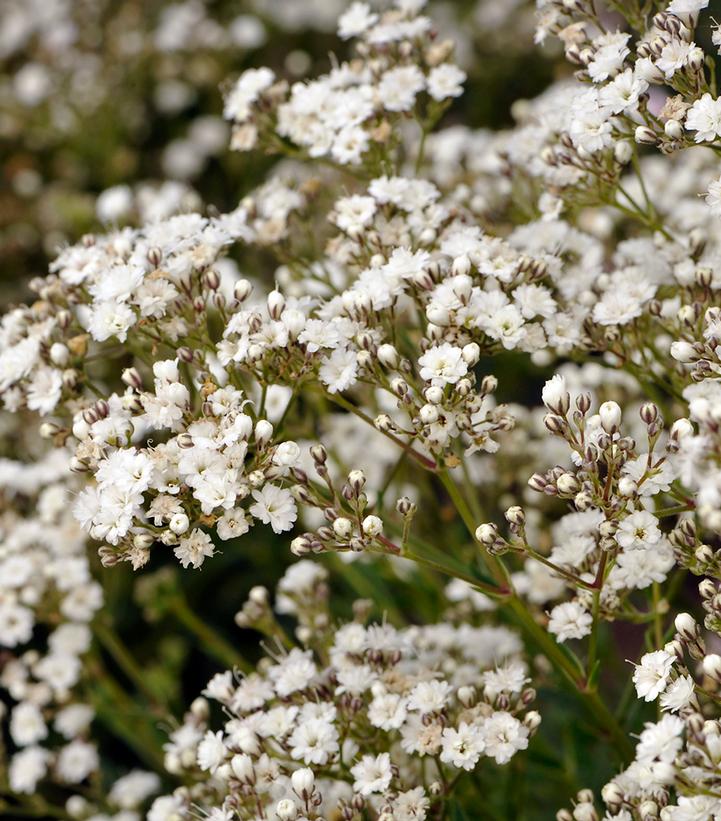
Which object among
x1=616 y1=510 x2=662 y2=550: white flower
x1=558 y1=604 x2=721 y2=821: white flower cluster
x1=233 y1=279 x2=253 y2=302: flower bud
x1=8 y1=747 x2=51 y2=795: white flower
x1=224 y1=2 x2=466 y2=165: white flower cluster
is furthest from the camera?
x1=8 y1=747 x2=51 y2=795: white flower

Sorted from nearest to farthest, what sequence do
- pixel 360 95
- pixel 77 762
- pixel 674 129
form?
pixel 674 129
pixel 360 95
pixel 77 762

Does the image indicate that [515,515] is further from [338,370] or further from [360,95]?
[360,95]

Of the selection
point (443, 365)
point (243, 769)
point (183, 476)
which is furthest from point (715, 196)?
point (243, 769)

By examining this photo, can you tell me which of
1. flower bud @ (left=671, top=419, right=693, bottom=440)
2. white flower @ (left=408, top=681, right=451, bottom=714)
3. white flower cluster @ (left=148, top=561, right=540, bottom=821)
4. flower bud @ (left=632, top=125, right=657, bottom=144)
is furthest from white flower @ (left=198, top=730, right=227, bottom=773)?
flower bud @ (left=632, top=125, right=657, bottom=144)

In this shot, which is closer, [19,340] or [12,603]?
[19,340]

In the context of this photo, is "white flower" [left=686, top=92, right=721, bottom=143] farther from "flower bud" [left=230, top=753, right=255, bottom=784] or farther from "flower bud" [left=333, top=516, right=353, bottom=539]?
"flower bud" [left=230, top=753, right=255, bottom=784]

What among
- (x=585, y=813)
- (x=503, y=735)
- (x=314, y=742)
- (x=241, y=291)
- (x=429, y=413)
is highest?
(x=241, y=291)

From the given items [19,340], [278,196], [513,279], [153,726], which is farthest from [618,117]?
[153,726]

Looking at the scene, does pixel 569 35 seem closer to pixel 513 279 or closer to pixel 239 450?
pixel 513 279
